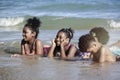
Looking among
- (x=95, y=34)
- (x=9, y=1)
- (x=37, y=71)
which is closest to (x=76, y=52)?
(x=95, y=34)

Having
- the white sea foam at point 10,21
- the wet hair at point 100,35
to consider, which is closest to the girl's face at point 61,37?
the wet hair at point 100,35

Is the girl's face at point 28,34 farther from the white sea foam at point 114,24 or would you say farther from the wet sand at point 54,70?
the white sea foam at point 114,24

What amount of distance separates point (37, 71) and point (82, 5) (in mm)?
14851

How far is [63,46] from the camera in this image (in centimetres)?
752

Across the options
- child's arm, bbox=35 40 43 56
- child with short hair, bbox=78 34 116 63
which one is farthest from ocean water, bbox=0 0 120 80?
child's arm, bbox=35 40 43 56

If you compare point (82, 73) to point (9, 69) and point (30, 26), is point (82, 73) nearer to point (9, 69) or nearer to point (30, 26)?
point (9, 69)

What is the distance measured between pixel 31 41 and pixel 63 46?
2.37 ft

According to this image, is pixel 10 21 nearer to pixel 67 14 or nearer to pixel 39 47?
pixel 67 14

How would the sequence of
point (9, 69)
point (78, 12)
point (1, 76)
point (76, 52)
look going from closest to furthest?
point (1, 76), point (9, 69), point (76, 52), point (78, 12)

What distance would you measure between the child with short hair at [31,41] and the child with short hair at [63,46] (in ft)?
0.94

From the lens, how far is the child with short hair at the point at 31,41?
25.6 feet

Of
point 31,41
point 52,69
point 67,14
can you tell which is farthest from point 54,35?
point 67,14

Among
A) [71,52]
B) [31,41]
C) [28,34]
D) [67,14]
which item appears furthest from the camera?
[67,14]

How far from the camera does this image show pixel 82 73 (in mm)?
5777
